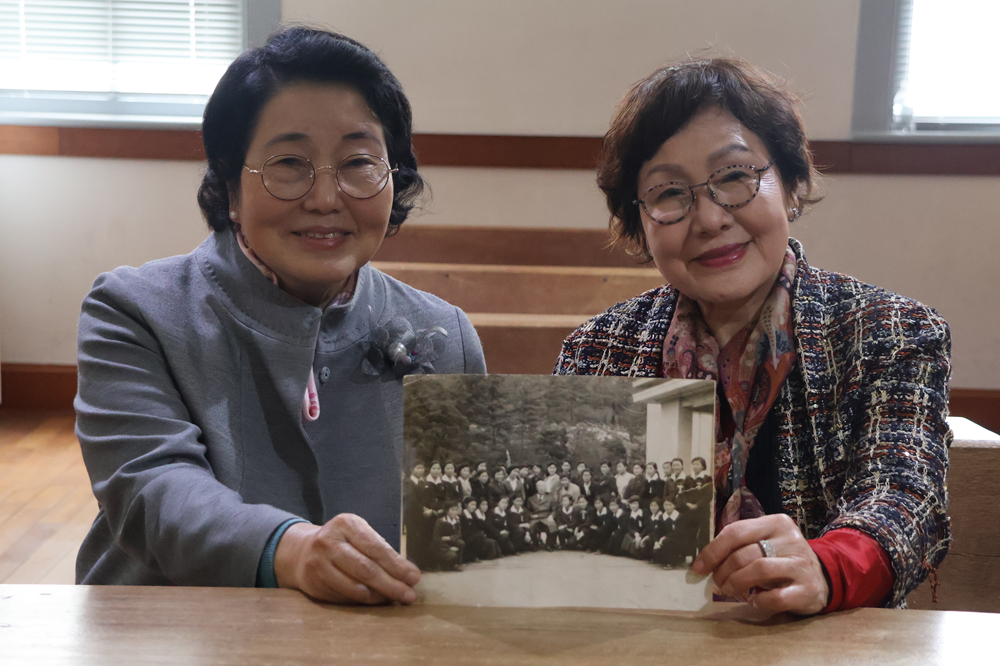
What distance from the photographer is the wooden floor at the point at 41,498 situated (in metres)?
2.42

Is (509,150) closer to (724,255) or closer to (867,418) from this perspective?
(724,255)

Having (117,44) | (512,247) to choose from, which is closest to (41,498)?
(512,247)

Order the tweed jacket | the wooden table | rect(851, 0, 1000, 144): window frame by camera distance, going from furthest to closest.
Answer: rect(851, 0, 1000, 144): window frame < the tweed jacket < the wooden table

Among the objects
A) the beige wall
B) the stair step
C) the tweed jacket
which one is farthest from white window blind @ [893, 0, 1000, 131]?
the tweed jacket

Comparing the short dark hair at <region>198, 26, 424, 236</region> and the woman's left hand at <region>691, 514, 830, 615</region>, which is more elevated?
A: the short dark hair at <region>198, 26, 424, 236</region>

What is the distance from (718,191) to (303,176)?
571 millimetres

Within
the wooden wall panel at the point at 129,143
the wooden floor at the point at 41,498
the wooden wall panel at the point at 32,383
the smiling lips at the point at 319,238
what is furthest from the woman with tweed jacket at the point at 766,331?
the wooden wall panel at the point at 32,383

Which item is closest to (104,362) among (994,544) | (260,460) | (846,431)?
(260,460)

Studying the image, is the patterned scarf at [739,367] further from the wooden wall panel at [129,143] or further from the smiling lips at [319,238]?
the wooden wall panel at [129,143]

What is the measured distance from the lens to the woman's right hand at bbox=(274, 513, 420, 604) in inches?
30.8

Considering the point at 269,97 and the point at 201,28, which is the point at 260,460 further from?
the point at 201,28

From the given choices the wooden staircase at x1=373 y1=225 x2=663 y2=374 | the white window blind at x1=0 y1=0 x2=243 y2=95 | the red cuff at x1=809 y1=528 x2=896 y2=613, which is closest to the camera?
the red cuff at x1=809 y1=528 x2=896 y2=613

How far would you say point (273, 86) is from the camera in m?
1.20

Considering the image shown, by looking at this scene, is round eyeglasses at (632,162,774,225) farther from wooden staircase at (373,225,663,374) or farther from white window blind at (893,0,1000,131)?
white window blind at (893,0,1000,131)
